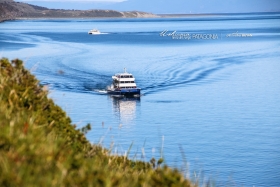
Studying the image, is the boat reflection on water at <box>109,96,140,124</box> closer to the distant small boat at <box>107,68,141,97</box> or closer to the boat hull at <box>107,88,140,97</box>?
the boat hull at <box>107,88,140,97</box>

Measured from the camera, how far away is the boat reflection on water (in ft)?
212

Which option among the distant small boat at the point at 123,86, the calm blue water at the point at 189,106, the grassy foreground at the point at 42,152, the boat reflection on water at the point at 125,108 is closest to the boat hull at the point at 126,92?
the distant small boat at the point at 123,86

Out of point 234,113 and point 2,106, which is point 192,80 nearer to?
point 234,113

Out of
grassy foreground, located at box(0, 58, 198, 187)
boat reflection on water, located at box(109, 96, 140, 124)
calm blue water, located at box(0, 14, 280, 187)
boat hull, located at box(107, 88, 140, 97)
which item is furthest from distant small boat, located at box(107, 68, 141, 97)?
grassy foreground, located at box(0, 58, 198, 187)

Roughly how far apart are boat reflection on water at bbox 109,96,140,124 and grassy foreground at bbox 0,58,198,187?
52690 mm

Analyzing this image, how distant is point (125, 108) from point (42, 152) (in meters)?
65.6

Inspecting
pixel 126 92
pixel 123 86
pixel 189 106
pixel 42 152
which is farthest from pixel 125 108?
pixel 42 152

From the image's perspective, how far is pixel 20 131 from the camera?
6613 millimetres

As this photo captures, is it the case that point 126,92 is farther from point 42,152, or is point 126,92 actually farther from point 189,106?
point 42,152

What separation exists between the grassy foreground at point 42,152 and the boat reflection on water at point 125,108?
173 feet

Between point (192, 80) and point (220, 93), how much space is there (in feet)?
34.8

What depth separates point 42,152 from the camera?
586 cm

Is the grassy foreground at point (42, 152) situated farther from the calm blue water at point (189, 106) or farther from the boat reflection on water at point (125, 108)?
the boat reflection on water at point (125, 108)

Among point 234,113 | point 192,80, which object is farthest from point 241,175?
point 192,80
